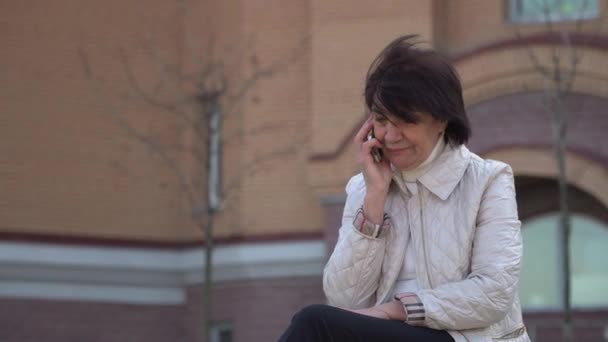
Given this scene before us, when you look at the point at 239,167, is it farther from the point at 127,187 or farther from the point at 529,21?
the point at 529,21

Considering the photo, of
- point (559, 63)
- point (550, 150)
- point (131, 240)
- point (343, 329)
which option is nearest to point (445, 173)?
point (343, 329)

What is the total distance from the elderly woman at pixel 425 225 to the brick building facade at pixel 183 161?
35.5ft

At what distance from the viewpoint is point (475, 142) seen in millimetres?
15750

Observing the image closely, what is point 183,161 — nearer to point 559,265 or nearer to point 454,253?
point 559,265

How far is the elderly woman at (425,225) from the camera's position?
483cm

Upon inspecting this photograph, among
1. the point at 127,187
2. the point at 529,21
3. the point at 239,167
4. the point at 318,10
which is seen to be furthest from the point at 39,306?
the point at 529,21

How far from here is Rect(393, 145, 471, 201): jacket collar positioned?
4.99 metres

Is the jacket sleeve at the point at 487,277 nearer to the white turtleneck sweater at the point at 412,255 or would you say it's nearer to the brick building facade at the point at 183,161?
the white turtleneck sweater at the point at 412,255

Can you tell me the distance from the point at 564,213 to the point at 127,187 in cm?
667

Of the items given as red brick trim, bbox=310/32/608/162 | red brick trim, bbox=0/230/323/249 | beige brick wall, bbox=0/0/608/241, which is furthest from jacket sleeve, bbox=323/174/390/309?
red brick trim, bbox=0/230/323/249

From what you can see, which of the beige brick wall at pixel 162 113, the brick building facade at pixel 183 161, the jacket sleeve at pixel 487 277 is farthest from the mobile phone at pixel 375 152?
the beige brick wall at pixel 162 113

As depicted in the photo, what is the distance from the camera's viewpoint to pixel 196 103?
58.6 feet

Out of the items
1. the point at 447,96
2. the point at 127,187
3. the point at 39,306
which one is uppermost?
the point at 447,96

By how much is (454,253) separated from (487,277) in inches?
6.1
